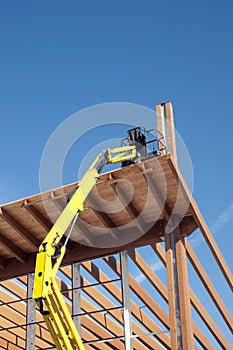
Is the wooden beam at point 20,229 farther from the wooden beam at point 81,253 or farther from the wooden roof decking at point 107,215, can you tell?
the wooden beam at point 81,253

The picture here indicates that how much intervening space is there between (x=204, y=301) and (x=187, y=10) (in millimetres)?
7362

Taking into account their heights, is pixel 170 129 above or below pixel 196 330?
above

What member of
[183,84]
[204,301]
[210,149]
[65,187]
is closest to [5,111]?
[65,187]

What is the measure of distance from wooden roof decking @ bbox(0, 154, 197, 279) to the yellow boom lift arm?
44 centimetres

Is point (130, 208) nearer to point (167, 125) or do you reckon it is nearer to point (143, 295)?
point (167, 125)

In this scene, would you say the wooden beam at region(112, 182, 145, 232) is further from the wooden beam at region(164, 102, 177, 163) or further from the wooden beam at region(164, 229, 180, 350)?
the wooden beam at region(164, 102, 177, 163)

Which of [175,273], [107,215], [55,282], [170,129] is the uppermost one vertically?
[170,129]

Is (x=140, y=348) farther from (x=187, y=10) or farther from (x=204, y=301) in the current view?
(x=187, y=10)

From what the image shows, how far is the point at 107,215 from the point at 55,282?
3044 mm

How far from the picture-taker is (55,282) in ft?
34.3

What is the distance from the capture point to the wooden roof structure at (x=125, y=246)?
11.7 m

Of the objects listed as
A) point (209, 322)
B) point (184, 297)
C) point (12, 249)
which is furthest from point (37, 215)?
point (209, 322)

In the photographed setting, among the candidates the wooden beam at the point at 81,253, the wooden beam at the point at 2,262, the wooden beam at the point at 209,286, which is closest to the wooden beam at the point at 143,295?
the wooden beam at the point at 81,253

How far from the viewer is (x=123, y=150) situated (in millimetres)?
12500
